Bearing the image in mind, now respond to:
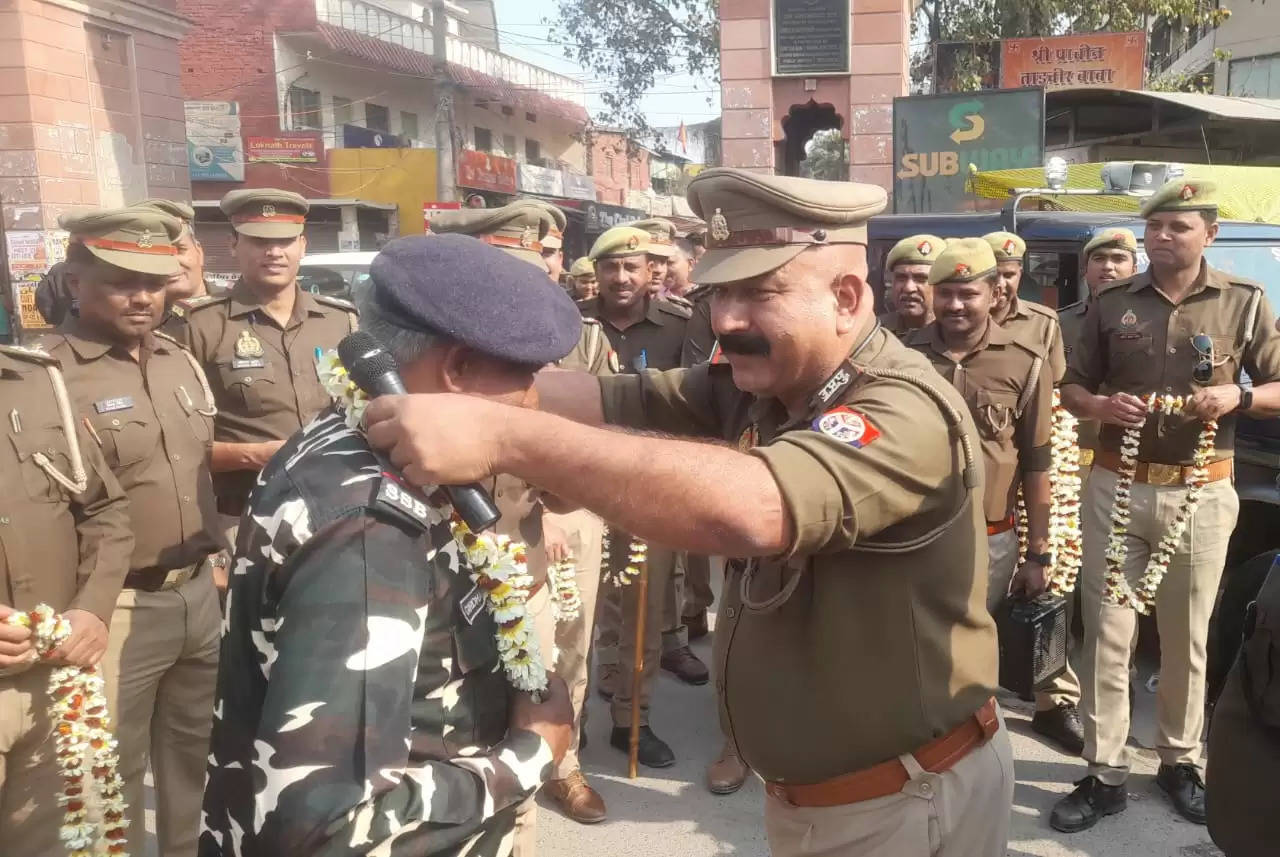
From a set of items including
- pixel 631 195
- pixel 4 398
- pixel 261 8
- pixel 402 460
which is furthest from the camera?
pixel 631 195

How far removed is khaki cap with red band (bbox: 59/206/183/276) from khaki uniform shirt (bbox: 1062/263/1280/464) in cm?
360

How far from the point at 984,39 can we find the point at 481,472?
18.6 meters

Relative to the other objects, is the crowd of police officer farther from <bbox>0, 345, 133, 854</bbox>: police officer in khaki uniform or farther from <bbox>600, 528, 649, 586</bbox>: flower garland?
<bbox>600, 528, 649, 586</bbox>: flower garland

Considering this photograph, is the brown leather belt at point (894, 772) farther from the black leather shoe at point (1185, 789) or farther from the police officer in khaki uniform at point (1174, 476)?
the black leather shoe at point (1185, 789)

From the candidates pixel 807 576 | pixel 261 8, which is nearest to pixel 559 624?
pixel 807 576

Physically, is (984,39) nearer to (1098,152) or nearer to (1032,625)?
(1098,152)

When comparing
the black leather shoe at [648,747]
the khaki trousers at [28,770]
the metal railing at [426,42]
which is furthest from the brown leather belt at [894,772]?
the metal railing at [426,42]

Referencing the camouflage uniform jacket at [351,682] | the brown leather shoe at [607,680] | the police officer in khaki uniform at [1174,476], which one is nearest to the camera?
the camouflage uniform jacket at [351,682]

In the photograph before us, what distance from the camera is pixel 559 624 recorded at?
4199 millimetres

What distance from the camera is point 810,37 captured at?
1204 cm

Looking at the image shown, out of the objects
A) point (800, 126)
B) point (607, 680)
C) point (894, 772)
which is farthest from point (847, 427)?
point (800, 126)

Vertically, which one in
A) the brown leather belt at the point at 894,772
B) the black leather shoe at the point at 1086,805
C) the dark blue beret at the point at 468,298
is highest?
the dark blue beret at the point at 468,298

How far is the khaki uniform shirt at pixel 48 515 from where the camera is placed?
278 centimetres

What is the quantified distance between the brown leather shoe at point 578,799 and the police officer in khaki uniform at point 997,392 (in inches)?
71.3
